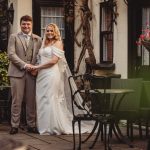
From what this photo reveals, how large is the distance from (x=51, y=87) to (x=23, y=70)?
1.89 ft

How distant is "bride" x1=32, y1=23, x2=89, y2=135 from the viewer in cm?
891

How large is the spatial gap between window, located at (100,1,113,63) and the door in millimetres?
1023

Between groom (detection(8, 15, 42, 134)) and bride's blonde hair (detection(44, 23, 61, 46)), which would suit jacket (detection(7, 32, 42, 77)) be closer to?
groom (detection(8, 15, 42, 134))

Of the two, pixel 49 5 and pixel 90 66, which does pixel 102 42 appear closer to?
pixel 90 66

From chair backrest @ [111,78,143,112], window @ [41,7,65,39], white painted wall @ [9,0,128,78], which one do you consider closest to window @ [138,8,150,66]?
white painted wall @ [9,0,128,78]

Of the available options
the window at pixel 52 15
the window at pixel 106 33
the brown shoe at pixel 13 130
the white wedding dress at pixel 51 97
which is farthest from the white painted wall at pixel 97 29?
the brown shoe at pixel 13 130

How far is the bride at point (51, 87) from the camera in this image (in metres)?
8.91

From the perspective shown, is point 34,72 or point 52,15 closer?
point 34,72

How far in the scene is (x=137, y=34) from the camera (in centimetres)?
1070

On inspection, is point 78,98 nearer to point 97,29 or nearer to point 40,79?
point 40,79

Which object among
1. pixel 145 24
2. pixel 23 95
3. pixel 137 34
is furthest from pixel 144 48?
pixel 23 95

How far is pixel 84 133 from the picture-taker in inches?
357

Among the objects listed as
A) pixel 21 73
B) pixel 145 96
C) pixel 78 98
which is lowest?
pixel 78 98

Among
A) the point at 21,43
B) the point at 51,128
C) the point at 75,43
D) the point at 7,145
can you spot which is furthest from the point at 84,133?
the point at 7,145
